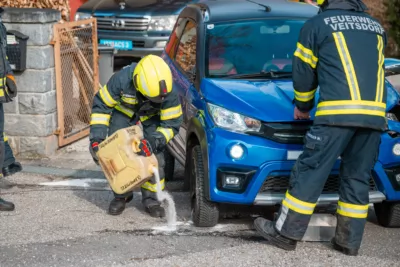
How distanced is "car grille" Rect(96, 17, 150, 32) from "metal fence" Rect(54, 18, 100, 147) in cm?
313

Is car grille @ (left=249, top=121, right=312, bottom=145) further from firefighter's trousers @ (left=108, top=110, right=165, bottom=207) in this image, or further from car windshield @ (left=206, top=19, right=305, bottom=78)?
firefighter's trousers @ (left=108, top=110, right=165, bottom=207)

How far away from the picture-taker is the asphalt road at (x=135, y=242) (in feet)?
18.6

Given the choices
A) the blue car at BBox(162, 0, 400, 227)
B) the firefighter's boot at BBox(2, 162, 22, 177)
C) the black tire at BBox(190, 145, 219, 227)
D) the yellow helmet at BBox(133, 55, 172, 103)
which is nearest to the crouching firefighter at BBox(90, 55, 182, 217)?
the yellow helmet at BBox(133, 55, 172, 103)

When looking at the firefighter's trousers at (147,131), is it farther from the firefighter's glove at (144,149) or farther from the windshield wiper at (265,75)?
the windshield wiper at (265,75)

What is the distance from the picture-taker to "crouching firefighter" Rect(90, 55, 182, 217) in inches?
251

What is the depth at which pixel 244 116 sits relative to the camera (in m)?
6.08

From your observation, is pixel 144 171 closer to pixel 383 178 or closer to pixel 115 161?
pixel 115 161

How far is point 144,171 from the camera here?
6352mm

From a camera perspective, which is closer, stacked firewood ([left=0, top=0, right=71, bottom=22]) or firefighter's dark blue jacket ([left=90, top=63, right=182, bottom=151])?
firefighter's dark blue jacket ([left=90, top=63, right=182, bottom=151])

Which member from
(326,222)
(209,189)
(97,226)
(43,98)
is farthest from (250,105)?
(43,98)

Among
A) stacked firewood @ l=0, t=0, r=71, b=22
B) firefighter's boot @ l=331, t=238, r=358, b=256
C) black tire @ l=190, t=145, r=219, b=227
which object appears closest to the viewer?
firefighter's boot @ l=331, t=238, r=358, b=256

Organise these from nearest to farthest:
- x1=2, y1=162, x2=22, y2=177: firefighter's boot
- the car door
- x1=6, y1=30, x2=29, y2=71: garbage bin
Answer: the car door, x1=2, y1=162, x2=22, y2=177: firefighter's boot, x1=6, y1=30, x2=29, y2=71: garbage bin

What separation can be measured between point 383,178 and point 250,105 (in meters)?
1.13

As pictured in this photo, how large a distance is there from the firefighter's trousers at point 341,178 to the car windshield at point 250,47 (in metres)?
1.39
